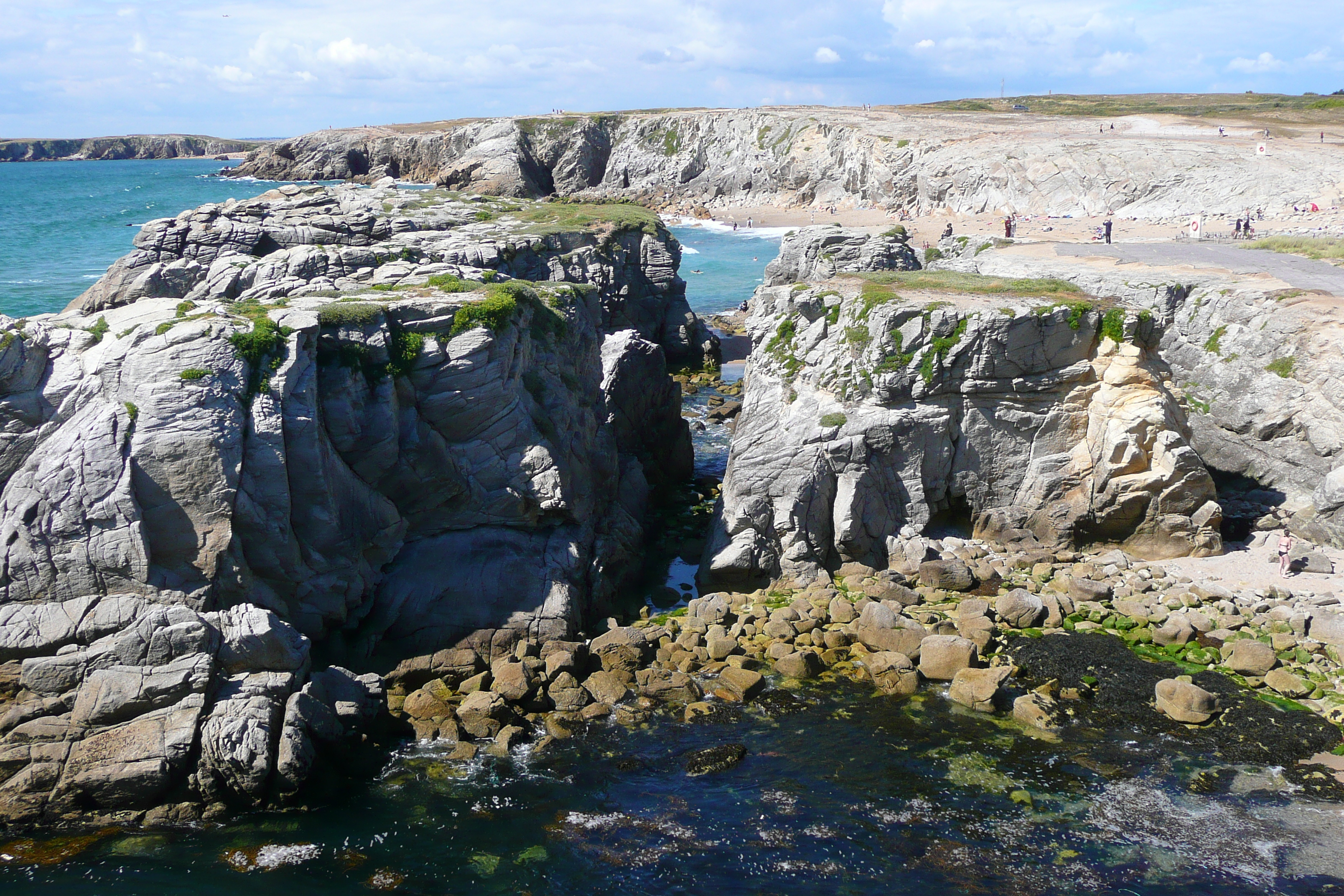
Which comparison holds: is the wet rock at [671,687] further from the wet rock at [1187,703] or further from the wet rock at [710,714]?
the wet rock at [1187,703]

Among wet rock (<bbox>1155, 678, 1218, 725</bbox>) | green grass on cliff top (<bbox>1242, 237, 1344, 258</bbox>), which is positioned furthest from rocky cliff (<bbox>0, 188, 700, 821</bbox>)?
green grass on cliff top (<bbox>1242, 237, 1344, 258</bbox>)

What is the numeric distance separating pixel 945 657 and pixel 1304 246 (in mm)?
36824

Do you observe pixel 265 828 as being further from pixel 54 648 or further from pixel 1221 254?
pixel 1221 254

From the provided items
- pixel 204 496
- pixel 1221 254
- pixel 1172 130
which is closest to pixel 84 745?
pixel 204 496

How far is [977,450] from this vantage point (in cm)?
2836

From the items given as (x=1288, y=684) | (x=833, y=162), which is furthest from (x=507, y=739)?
(x=833, y=162)

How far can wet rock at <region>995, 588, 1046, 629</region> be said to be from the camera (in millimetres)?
23844

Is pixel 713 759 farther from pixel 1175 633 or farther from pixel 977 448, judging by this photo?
pixel 977 448

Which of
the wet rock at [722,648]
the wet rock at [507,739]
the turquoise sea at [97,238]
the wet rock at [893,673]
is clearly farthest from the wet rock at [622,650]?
the turquoise sea at [97,238]

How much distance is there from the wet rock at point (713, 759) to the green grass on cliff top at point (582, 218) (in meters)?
35.8

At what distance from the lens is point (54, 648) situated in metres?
18.1

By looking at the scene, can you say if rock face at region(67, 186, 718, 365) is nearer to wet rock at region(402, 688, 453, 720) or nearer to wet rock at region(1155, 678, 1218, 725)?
wet rock at region(402, 688, 453, 720)

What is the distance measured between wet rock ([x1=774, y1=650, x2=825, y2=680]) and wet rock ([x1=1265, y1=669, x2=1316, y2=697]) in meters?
10.7

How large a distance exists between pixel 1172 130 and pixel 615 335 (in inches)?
3376
